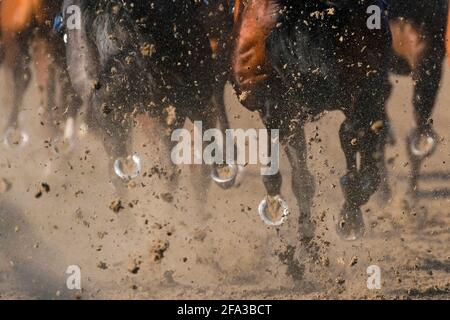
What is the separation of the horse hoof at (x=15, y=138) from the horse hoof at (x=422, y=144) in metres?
2.12

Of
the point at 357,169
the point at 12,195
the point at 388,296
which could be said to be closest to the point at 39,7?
the point at 12,195

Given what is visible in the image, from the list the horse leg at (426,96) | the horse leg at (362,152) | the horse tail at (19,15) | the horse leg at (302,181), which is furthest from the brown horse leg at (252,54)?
the horse tail at (19,15)

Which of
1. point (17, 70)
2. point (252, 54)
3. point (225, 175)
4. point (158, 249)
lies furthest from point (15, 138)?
point (252, 54)

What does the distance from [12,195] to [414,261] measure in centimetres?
227

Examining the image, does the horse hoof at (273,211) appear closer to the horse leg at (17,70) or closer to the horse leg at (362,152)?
the horse leg at (362,152)

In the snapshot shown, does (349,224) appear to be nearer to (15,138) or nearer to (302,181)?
(302,181)

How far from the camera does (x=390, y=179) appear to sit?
4586mm

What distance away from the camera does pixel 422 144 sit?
4.54m

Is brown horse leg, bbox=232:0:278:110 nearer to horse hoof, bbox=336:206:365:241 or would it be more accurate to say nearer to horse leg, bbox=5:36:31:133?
horse hoof, bbox=336:206:365:241

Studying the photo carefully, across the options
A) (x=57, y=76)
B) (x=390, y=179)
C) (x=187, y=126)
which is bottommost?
(x=390, y=179)

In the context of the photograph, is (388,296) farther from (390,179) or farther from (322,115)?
(322,115)

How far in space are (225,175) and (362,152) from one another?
0.76 m

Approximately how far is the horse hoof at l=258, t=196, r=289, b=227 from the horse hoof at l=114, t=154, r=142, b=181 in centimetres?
71

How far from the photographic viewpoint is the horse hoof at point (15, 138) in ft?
15.2
